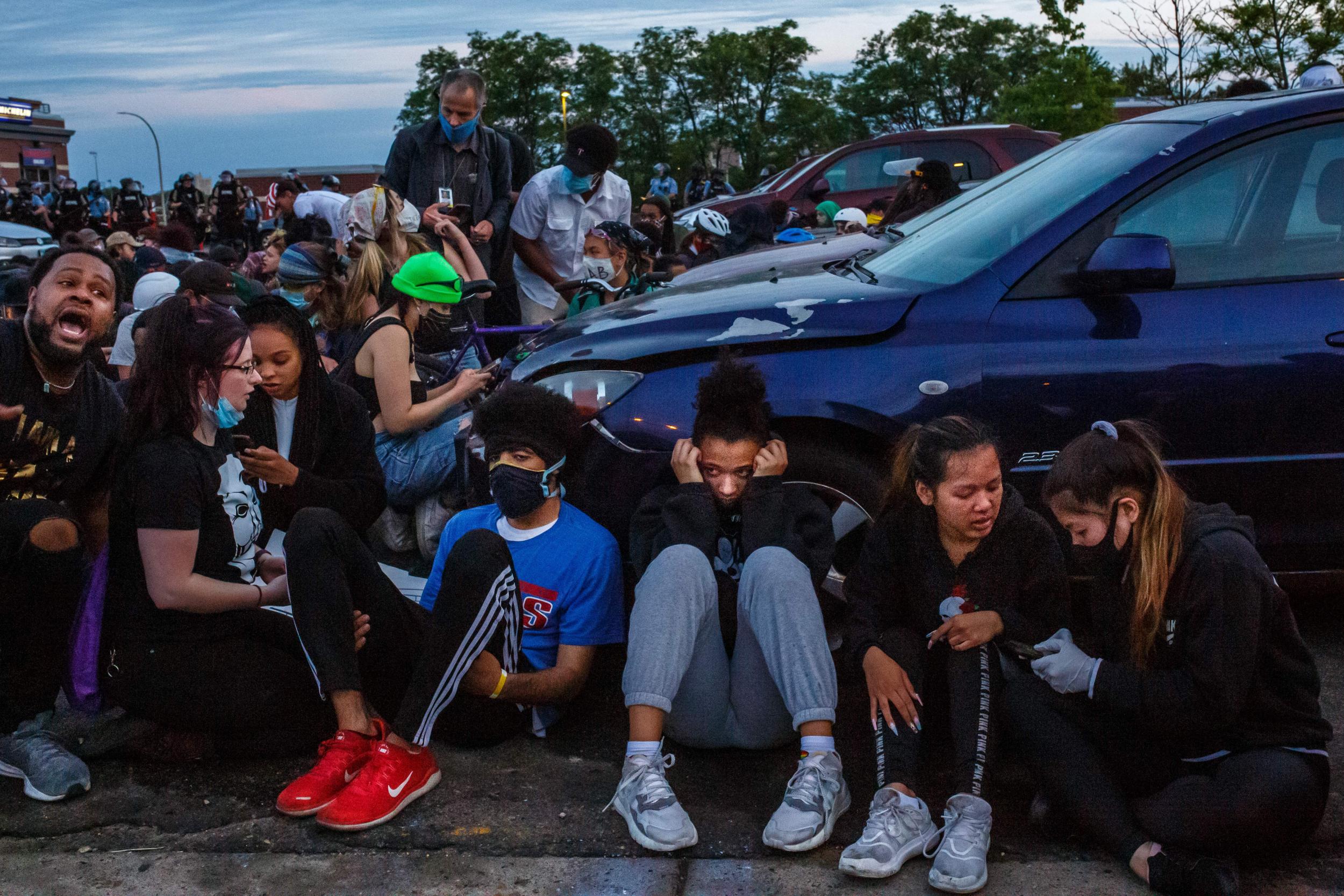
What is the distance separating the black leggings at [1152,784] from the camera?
2.78m

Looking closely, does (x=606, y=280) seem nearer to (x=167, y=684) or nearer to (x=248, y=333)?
(x=248, y=333)

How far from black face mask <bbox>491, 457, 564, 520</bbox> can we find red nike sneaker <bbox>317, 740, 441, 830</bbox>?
73cm

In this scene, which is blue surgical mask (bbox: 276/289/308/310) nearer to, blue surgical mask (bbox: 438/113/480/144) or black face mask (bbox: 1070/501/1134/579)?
blue surgical mask (bbox: 438/113/480/144)

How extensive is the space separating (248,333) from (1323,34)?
45.2 ft

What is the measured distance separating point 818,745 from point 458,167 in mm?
4793

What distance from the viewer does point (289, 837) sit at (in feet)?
10.4

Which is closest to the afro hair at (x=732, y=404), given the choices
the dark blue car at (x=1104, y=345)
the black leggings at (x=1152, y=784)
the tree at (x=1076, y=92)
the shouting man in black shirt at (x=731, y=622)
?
the shouting man in black shirt at (x=731, y=622)

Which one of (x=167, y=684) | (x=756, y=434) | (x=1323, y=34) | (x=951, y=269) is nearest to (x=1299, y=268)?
(x=951, y=269)

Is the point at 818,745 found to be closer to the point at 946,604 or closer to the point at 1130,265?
the point at 946,604

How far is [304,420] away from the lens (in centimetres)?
392

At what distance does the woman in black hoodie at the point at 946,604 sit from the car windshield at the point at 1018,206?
0.88 meters

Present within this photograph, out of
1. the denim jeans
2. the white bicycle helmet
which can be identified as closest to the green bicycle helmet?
the denim jeans

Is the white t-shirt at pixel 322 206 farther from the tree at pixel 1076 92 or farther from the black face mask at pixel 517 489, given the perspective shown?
the tree at pixel 1076 92

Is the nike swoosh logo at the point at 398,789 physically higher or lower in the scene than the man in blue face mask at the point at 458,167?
lower
